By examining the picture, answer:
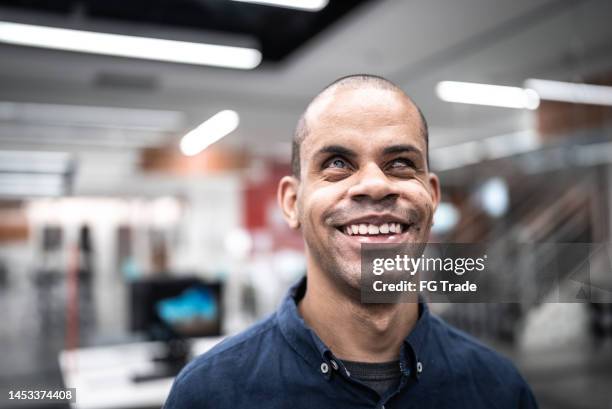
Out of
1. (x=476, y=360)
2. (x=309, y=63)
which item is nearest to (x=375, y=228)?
(x=476, y=360)

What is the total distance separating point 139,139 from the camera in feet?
12.9

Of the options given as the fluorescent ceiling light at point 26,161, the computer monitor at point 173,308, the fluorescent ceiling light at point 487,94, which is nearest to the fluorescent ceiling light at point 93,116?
the fluorescent ceiling light at point 26,161

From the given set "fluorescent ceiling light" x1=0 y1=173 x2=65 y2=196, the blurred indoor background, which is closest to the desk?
the blurred indoor background

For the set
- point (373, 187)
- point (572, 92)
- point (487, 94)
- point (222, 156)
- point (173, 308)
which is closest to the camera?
point (373, 187)

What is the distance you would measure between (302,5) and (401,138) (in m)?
2.11

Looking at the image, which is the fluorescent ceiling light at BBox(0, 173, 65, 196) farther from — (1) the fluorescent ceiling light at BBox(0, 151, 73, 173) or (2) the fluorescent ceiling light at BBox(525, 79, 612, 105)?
(2) the fluorescent ceiling light at BBox(525, 79, 612, 105)

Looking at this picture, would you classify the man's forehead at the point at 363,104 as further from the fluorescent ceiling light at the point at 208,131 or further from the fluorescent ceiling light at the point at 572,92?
the fluorescent ceiling light at the point at 208,131

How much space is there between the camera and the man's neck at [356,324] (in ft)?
2.78

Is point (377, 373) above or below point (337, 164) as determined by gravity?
below

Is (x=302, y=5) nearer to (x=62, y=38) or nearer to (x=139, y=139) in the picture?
(x=62, y=38)

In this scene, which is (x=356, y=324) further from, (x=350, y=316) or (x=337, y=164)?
(x=337, y=164)

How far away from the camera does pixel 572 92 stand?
7.94 ft

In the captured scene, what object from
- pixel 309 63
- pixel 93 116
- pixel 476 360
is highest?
pixel 309 63

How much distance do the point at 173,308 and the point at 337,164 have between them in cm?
257
